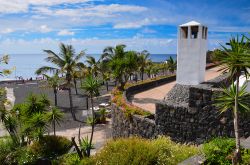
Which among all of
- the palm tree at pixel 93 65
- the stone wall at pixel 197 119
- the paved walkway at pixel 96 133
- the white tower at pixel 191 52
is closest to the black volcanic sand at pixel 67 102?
the paved walkway at pixel 96 133

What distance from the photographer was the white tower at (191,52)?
18.6m

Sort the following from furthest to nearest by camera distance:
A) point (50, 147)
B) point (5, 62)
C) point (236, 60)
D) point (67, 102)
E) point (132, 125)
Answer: point (67, 102) → point (50, 147) → point (132, 125) → point (5, 62) → point (236, 60)

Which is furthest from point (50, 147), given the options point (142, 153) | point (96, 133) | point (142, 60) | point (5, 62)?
point (142, 60)

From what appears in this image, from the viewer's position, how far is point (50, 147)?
61.9 feet

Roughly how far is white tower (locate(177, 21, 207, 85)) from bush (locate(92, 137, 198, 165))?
26.5ft

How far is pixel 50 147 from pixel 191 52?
35.7 feet

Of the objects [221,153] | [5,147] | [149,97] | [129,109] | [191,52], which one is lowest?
[5,147]

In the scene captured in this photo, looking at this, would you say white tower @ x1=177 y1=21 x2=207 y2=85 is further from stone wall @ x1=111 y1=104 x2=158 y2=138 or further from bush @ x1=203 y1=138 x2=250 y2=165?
bush @ x1=203 y1=138 x2=250 y2=165

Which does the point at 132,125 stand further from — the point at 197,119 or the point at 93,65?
the point at 93,65

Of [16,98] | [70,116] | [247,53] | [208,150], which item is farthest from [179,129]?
[16,98]

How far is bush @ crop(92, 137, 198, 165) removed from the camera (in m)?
10.6

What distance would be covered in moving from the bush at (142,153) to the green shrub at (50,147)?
744 cm

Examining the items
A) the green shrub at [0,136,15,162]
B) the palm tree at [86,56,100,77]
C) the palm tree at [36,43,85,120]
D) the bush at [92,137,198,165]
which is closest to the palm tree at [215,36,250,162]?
the bush at [92,137,198,165]

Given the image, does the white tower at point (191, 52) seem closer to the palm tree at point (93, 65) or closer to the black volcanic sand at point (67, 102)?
the black volcanic sand at point (67, 102)
